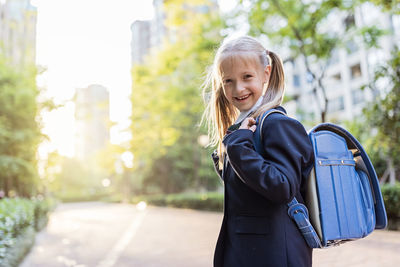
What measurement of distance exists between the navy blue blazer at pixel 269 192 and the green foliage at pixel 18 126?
489 inches

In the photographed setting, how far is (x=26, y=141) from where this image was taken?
13320 mm

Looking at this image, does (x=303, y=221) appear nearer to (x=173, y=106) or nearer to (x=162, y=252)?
(x=162, y=252)

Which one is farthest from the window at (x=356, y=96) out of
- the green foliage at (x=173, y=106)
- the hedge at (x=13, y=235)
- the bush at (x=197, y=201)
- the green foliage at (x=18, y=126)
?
the hedge at (x=13, y=235)

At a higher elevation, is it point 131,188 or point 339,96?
point 339,96

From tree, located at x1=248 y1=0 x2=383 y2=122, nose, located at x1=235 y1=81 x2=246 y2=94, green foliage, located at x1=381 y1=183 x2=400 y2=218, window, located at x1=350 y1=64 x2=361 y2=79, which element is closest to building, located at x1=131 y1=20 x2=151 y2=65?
window, located at x1=350 y1=64 x2=361 y2=79

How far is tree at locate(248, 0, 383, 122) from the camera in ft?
34.8

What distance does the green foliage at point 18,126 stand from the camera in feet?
41.7

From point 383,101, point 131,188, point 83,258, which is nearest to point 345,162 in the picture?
point 83,258

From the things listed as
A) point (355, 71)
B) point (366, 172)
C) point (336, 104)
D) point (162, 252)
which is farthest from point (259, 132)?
point (336, 104)

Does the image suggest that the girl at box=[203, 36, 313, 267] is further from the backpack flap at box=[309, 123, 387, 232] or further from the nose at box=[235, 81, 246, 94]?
the backpack flap at box=[309, 123, 387, 232]

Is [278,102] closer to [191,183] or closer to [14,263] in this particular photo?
[14,263]

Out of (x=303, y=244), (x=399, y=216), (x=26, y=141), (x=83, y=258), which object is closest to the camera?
(x=303, y=244)

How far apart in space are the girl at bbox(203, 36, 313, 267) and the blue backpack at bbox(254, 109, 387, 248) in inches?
1.3

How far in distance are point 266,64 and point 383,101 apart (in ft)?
32.4
